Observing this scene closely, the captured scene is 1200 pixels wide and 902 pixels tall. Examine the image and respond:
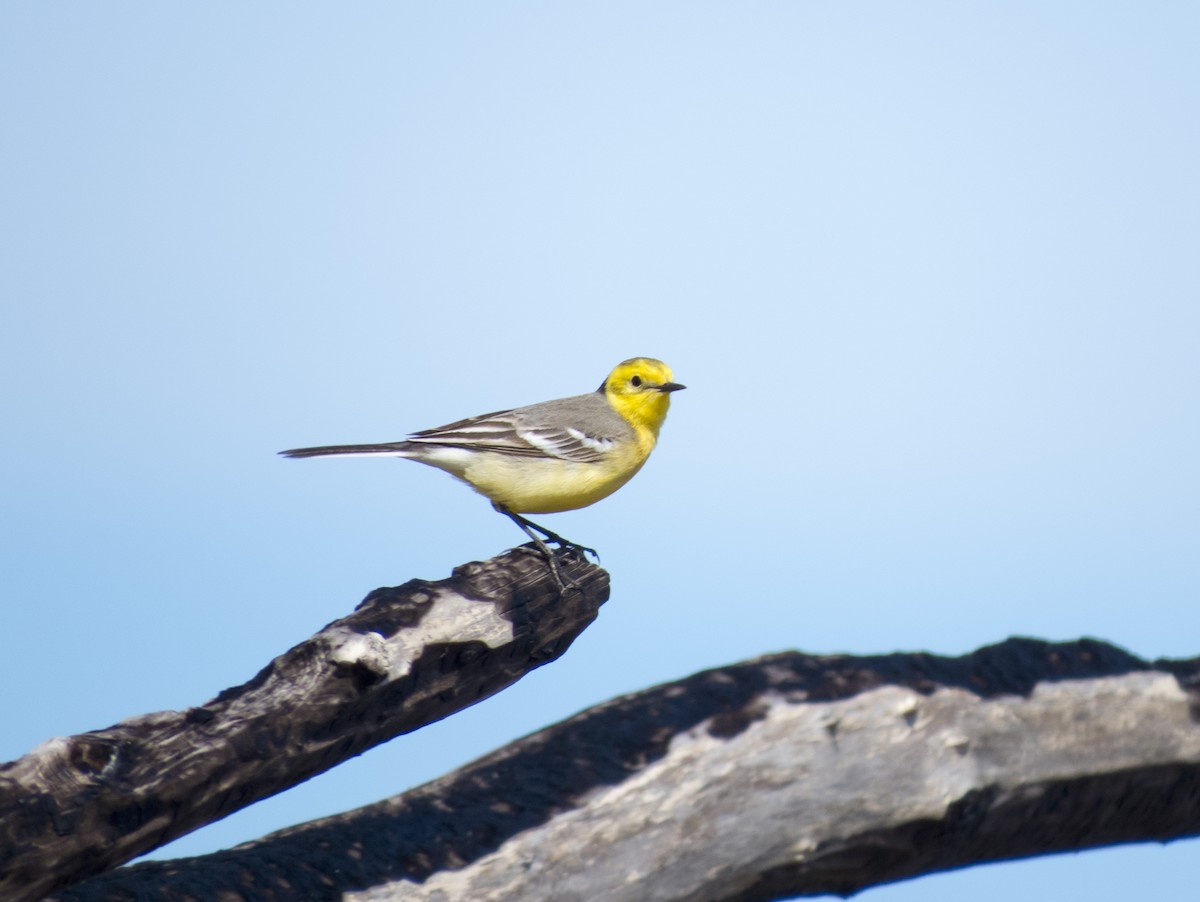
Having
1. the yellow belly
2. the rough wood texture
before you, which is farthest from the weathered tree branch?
the yellow belly

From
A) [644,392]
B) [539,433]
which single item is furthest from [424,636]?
[644,392]

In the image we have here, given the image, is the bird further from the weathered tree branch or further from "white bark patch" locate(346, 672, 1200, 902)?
"white bark patch" locate(346, 672, 1200, 902)

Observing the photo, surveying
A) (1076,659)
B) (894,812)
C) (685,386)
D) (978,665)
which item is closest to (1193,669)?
(1076,659)

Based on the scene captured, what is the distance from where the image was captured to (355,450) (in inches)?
253

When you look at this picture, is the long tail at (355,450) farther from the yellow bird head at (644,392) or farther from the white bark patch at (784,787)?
the white bark patch at (784,787)

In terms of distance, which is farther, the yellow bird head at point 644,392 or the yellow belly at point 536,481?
the yellow bird head at point 644,392

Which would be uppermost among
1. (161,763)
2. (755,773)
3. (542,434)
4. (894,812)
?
A: (542,434)

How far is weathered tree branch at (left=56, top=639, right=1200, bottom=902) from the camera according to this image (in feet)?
15.6

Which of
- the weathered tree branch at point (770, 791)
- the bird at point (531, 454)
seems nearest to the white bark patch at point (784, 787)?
the weathered tree branch at point (770, 791)

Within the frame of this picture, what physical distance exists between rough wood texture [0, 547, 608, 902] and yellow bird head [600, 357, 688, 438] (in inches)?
73.8

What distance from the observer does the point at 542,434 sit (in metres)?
6.77

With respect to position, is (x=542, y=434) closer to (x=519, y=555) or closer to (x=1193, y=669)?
(x=519, y=555)

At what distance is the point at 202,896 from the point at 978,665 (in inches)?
125

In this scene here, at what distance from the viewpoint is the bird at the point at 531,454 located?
6523 mm
